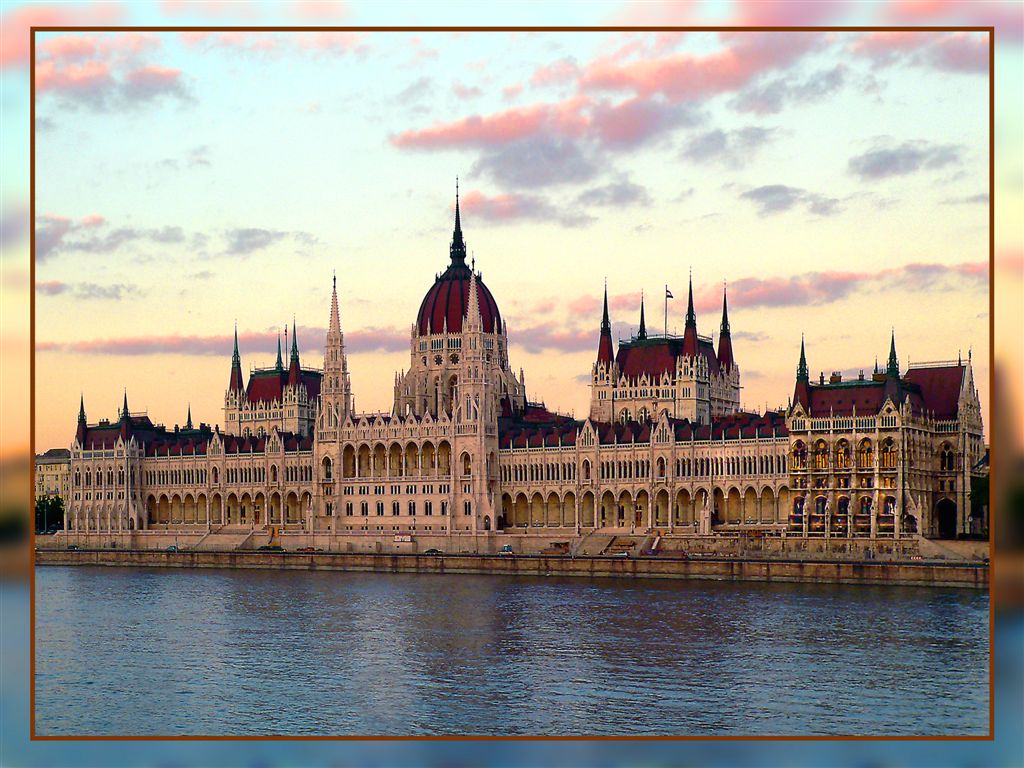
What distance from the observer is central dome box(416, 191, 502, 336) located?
135875 millimetres

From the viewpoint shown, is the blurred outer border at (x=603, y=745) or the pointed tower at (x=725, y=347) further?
the pointed tower at (x=725, y=347)

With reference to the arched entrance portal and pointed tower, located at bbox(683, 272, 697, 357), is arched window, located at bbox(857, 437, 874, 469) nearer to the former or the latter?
the arched entrance portal

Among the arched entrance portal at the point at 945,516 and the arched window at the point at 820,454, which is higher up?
the arched window at the point at 820,454

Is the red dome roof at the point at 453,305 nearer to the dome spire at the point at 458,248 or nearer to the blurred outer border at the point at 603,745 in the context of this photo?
the dome spire at the point at 458,248

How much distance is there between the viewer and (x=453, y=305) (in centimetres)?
13712

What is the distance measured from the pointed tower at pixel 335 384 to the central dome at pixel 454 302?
8.80m

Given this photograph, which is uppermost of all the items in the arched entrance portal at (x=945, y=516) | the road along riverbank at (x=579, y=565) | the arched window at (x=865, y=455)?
the arched window at (x=865, y=455)

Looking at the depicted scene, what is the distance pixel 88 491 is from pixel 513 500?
4779 centimetres

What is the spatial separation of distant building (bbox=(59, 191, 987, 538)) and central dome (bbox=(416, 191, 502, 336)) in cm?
21

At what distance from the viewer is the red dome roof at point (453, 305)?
135750mm

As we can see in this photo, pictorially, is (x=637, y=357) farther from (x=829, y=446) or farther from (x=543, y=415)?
(x=829, y=446)

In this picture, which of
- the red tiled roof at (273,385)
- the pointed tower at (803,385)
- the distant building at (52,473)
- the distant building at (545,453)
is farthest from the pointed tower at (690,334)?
the distant building at (52,473)

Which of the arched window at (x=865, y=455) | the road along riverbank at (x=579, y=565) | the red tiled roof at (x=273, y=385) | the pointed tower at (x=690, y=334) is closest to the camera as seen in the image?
the road along riverbank at (x=579, y=565)
